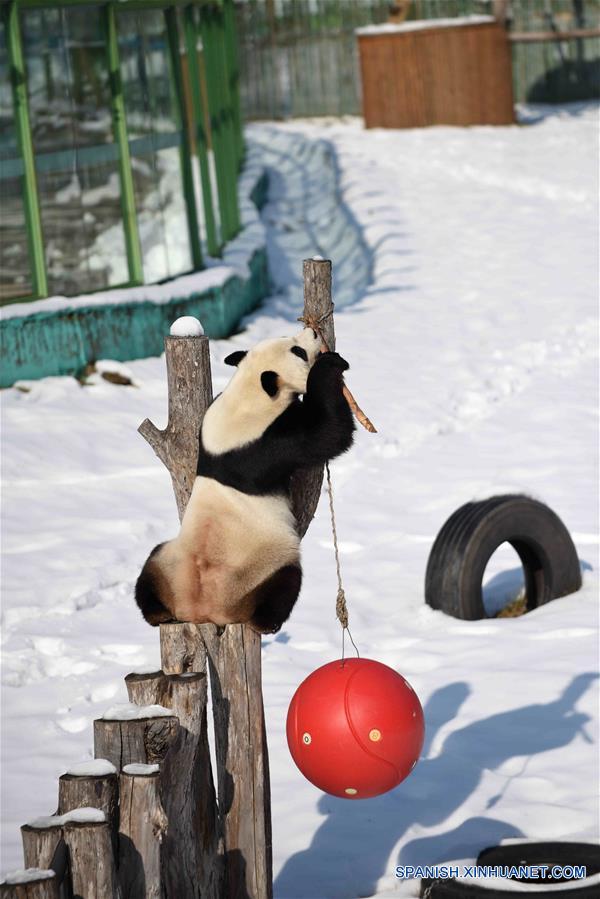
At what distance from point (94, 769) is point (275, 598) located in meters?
0.71

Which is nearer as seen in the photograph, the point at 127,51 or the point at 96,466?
the point at 96,466

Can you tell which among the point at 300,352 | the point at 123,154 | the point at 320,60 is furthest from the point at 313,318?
the point at 320,60

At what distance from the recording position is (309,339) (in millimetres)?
3619

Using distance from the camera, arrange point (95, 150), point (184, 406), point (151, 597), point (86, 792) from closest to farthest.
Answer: point (86, 792)
point (151, 597)
point (184, 406)
point (95, 150)

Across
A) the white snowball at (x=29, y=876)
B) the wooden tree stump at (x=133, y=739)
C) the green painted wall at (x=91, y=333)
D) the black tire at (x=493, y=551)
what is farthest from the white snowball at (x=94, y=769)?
the green painted wall at (x=91, y=333)

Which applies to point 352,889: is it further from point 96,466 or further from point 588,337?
point 588,337

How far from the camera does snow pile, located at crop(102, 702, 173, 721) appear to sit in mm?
3281

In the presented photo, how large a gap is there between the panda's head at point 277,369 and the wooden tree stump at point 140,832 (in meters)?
1.04

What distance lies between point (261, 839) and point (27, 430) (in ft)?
15.8

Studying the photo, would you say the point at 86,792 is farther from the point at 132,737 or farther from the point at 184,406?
the point at 184,406

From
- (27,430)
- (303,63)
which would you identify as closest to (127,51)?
(27,430)

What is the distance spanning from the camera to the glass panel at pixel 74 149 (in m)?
9.13

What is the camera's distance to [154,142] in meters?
10.2

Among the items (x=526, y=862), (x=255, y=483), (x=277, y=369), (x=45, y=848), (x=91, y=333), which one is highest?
(x=277, y=369)
